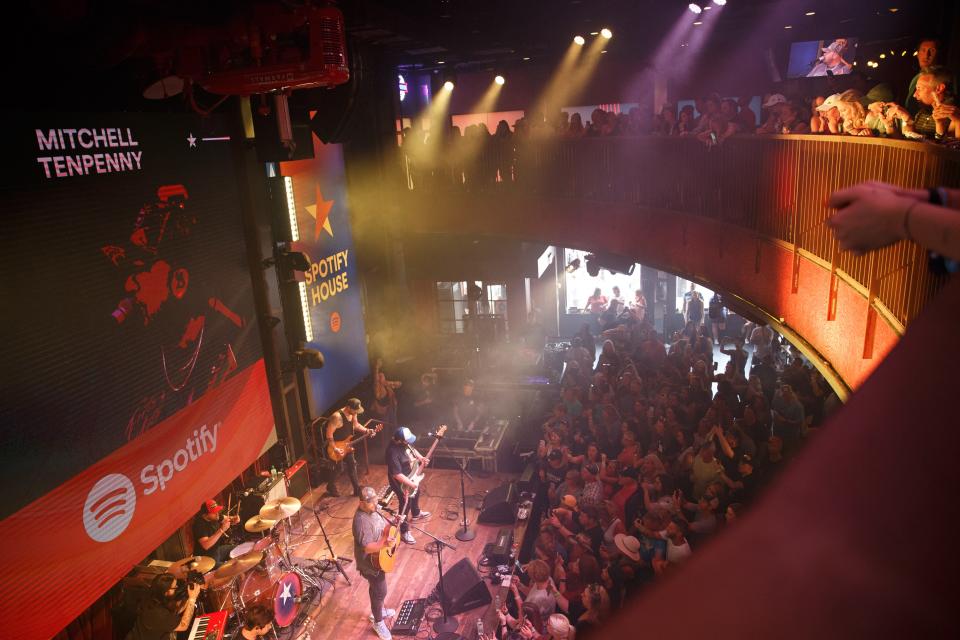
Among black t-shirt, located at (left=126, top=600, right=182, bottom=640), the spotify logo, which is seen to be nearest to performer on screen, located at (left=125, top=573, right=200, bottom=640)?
black t-shirt, located at (left=126, top=600, right=182, bottom=640)

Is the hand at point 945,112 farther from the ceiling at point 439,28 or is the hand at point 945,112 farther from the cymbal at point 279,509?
the cymbal at point 279,509

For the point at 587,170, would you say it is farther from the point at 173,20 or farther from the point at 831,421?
the point at 831,421

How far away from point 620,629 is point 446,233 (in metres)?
12.5

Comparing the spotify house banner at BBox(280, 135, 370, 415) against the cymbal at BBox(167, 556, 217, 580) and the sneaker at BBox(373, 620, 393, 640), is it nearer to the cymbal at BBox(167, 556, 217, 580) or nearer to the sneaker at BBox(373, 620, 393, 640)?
the sneaker at BBox(373, 620, 393, 640)

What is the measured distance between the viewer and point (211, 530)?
7.64m

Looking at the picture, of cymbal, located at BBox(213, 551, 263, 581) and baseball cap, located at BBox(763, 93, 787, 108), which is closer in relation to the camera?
cymbal, located at BBox(213, 551, 263, 581)

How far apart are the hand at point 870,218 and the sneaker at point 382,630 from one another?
749 cm

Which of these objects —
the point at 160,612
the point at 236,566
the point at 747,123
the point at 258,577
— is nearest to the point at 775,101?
the point at 747,123

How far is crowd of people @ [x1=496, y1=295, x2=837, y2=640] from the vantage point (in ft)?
21.3

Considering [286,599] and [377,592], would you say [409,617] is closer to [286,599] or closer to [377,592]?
[377,592]

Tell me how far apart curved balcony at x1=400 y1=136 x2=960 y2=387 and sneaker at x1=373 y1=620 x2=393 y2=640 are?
543 centimetres

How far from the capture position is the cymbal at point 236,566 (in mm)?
6867

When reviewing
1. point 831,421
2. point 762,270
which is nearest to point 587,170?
point 762,270

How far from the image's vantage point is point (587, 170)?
34.6ft
